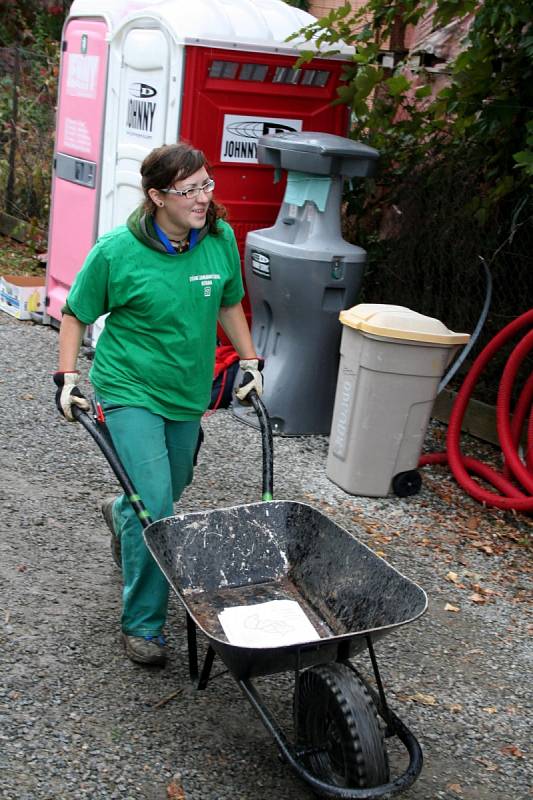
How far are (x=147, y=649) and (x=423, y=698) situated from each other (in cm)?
105

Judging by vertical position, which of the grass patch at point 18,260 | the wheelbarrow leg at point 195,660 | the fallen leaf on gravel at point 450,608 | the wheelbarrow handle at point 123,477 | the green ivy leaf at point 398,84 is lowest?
the grass patch at point 18,260

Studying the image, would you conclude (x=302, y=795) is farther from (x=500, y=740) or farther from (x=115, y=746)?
(x=500, y=740)

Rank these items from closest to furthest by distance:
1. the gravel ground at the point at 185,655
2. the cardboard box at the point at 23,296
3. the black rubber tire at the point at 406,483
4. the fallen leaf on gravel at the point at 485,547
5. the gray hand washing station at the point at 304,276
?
the gravel ground at the point at 185,655
the fallen leaf on gravel at the point at 485,547
the black rubber tire at the point at 406,483
the gray hand washing station at the point at 304,276
the cardboard box at the point at 23,296

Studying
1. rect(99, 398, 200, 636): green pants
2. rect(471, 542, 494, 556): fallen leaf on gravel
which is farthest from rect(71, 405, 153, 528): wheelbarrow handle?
rect(471, 542, 494, 556): fallen leaf on gravel

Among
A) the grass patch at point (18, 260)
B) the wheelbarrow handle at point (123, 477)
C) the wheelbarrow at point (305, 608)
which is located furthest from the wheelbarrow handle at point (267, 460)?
the grass patch at point (18, 260)

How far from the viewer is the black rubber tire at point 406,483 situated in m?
6.02

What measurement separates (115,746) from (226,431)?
3.43 metres

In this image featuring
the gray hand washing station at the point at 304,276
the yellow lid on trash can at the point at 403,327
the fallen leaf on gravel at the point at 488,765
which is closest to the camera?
the fallen leaf on gravel at the point at 488,765

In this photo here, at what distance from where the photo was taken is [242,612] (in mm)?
3639

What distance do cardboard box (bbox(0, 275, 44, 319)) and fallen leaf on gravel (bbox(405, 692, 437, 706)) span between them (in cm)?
569

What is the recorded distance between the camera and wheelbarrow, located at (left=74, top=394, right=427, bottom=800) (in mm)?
3010

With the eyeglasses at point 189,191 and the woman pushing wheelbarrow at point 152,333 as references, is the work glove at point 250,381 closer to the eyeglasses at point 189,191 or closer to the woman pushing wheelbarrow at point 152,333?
the woman pushing wheelbarrow at point 152,333

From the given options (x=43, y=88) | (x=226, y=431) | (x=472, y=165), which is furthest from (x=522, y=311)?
(x=43, y=88)

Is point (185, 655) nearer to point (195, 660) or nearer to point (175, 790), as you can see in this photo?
point (195, 660)
